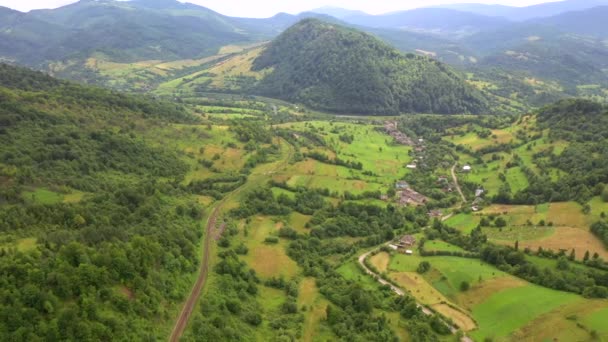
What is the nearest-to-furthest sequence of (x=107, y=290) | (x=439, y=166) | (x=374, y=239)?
(x=107, y=290) → (x=374, y=239) → (x=439, y=166)

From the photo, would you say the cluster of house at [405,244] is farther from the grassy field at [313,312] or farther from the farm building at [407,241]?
the grassy field at [313,312]

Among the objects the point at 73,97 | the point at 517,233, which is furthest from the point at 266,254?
the point at 73,97

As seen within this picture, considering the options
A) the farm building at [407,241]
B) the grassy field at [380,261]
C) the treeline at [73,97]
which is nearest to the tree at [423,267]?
the grassy field at [380,261]

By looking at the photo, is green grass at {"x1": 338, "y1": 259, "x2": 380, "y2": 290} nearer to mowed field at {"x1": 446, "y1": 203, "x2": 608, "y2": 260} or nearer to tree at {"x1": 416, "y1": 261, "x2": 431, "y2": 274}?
tree at {"x1": 416, "y1": 261, "x2": 431, "y2": 274}

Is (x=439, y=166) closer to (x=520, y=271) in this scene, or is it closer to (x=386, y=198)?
(x=386, y=198)

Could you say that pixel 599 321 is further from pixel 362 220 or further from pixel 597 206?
pixel 362 220

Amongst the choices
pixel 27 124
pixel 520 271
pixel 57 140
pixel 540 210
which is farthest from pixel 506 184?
pixel 27 124
